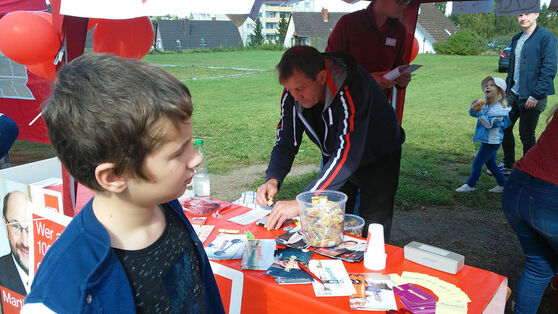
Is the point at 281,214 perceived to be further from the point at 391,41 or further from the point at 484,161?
the point at 484,161

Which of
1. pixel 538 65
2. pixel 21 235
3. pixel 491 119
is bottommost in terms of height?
pixel 21 235

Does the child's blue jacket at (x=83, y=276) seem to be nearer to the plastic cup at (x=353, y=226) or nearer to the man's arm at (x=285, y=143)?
the plastic cup at (x=353, y=226)

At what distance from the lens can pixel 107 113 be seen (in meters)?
0.83

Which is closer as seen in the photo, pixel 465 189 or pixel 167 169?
pixel 167 169

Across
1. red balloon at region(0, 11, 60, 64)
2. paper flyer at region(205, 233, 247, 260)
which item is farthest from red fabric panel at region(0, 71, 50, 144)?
paper flyer at region(205, 233, 247, 260)

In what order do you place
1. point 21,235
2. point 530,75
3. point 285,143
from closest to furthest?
point 21,235
point 285,143
point 530,75

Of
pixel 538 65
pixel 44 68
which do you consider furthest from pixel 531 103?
pixel 44 68

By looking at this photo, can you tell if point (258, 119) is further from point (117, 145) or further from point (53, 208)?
point (117, 145)

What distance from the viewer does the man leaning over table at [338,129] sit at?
1.98m

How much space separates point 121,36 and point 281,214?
1.63 metres

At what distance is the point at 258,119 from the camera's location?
910cm

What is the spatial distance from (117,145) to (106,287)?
0.31 m

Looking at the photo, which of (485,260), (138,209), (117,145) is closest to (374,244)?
(138,209)

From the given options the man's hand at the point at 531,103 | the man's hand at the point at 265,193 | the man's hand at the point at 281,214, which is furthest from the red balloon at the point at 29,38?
the man's hand at the point at 531,103
